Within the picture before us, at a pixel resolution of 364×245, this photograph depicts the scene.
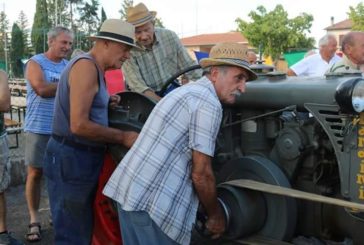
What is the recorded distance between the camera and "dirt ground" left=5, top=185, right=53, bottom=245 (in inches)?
185

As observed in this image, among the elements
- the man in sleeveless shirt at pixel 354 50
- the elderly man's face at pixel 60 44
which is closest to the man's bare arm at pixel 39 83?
the elderly man's face at pixel 60 44

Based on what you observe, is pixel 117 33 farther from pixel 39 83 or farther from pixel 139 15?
pixel 39 83

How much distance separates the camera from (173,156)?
251cm

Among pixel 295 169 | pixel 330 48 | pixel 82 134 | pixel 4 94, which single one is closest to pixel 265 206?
pixel 295 169

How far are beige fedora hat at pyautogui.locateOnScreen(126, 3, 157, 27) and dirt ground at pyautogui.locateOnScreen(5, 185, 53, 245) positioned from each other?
2.01 m

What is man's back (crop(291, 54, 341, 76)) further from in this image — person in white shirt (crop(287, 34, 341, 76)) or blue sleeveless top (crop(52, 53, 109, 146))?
blue sleeveless top (crop(52, 53, 109, 146))

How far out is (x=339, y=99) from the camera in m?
2.62

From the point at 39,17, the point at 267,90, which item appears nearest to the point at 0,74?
the point at 267,90

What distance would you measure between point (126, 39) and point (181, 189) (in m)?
1.09

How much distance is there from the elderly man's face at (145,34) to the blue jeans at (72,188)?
1138 mm

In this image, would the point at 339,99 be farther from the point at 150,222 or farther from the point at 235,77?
the point at 150,222

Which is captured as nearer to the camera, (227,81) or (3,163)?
(227,81)

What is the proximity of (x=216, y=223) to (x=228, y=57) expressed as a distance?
0.84 metres

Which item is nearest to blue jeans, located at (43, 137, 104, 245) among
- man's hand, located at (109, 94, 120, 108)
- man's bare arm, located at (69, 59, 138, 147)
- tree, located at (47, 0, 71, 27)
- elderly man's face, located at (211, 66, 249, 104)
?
man's bare arm, located at (69, 59, 138, 147)
